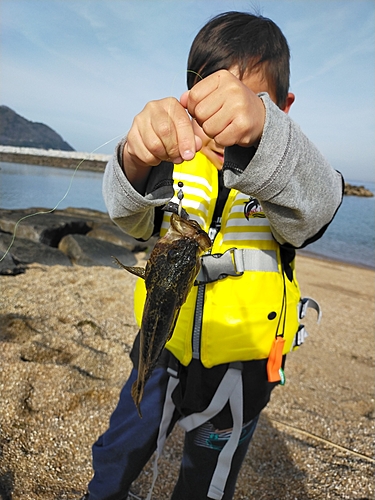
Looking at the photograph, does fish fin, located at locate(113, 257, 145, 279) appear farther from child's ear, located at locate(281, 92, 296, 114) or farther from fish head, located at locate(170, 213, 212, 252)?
child's ear, located at locate(281, 92, 296, 114)

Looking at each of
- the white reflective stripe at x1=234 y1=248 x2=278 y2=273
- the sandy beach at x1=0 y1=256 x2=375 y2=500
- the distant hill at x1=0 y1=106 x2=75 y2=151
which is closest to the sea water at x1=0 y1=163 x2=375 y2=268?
the sandy beach at x1=0 y1=256 x2=375 y2=500

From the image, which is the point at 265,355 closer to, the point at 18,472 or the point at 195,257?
the point at 195,257

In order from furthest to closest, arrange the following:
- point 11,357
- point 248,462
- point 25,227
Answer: point 25,227, point 11,357, point 248,462

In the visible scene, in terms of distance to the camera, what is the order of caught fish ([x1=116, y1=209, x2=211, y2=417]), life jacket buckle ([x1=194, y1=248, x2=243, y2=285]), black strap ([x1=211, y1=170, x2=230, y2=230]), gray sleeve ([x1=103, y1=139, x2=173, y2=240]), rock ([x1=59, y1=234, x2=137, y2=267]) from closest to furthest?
caught fish ([x1=116, y1=209, x2=211, y2=417]), gray sleeve ([x1=103, y1=139, x2=173, y2=240]), life jacket buckle ([x1=194, y1=248, x2=243, y2=285]), black strap ([x1=211, y1=170, x2=230, y2=230]), rock ([x1=59, y1=234, x2=137, y2=267])

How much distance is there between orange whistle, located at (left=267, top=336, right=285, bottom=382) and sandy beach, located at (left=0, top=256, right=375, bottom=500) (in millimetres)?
1448

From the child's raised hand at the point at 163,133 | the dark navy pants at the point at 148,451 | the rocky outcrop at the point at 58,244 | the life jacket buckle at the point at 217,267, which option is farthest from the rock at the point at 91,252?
the child's raised hand at the point at 163,133

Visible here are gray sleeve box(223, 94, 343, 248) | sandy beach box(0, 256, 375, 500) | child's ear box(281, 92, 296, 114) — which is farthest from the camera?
sandy beach box(0, 256, 375, 500)

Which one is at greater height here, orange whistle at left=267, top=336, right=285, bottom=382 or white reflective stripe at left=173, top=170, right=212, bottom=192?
white reflective stripe at left=173, top=170, right=212, bottom=192

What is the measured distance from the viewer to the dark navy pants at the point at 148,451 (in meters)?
2.48

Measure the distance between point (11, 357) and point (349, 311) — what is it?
24.8 feet

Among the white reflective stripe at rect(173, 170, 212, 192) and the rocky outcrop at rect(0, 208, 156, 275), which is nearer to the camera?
the white reflective stripe at rect(173, 170, 212, 192)

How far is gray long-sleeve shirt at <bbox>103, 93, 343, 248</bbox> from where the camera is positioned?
1729 mm

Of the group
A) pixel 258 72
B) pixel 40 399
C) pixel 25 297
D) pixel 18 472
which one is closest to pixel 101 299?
pixel 25 297

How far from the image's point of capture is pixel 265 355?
2.43 m
